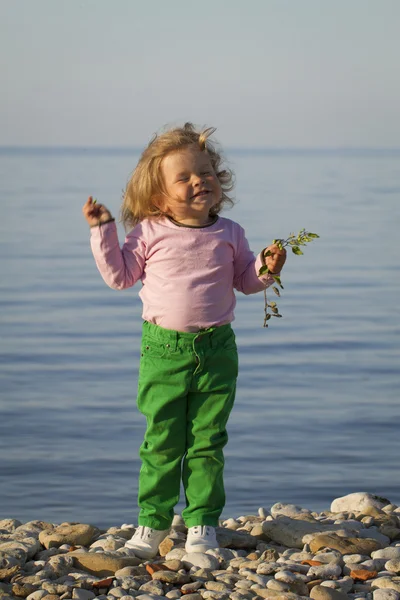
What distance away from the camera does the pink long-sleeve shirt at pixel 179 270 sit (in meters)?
5.18

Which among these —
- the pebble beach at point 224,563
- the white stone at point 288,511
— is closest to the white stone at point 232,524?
the pebble beach at point 224,563

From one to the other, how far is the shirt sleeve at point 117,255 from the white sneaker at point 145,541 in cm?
99

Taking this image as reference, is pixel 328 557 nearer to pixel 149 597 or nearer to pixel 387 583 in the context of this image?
pixel 387 583

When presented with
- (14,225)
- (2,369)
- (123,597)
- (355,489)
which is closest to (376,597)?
(123,597)

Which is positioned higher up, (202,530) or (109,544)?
(202,530)

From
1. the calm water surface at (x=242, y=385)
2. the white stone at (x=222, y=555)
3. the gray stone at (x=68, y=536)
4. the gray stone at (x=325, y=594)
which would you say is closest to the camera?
the gray stone at (x=325, y=594)

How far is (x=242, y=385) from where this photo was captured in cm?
976

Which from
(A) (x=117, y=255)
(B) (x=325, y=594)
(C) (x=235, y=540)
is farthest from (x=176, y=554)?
(A) (x=117, y=255)

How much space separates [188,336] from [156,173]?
0.68 meters

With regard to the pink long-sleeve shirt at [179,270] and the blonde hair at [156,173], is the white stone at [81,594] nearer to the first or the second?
the pink long-sleeve shirt at [179,270]

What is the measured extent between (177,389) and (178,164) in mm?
899

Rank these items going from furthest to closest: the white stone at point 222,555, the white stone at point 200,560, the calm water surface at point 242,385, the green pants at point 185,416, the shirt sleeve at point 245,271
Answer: the calm water surface at point 242,385 < the shirt sleeve at point 245,271 < the green pants at point 185,416 < the white stone at point 222,555 < the white stone at point 200,560

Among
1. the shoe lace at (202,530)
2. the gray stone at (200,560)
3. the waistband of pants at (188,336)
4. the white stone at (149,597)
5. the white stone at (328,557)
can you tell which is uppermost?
the waistband of pants at (188,336)

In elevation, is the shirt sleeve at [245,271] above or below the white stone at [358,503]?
above
